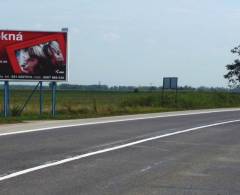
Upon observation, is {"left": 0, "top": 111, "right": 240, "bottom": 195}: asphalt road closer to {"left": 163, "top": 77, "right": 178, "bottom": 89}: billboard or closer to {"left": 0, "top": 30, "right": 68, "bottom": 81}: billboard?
{"left": 0, "top": 30, "right": 68, "bottom": 81}: billboard

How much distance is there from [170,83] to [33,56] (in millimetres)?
20527

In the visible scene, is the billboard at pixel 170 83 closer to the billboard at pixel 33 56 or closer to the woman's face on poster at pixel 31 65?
the billboard at pixel 33 56

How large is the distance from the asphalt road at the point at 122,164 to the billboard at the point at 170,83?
2886 cm

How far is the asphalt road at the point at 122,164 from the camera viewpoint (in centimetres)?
943

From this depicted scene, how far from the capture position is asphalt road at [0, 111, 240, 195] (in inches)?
371

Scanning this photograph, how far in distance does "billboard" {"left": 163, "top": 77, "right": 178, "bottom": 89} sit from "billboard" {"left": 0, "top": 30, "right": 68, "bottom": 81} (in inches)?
755

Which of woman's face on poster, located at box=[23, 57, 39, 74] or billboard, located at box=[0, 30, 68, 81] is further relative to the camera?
woman's face on poster, located at box=[23, 57, 39, 74]

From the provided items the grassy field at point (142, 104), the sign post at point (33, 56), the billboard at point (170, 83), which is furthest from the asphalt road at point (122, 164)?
the billboard at point (170, 83)

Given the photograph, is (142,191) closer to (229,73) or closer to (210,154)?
(210,154)

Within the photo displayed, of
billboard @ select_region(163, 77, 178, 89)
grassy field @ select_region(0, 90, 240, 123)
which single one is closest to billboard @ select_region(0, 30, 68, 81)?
grassy field @ select_region(0, 90, 240, 123)

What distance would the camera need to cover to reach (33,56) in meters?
29.9

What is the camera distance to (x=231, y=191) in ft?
30.6

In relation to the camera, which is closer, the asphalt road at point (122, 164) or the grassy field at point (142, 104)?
the asphalt road at point (122, 164)

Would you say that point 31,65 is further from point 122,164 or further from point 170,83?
point 170,83
